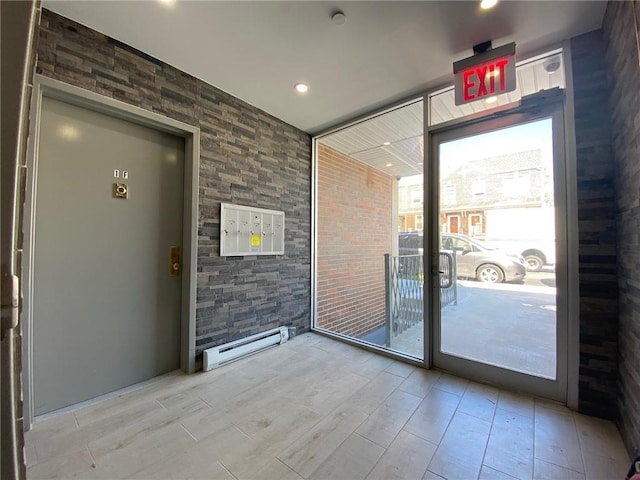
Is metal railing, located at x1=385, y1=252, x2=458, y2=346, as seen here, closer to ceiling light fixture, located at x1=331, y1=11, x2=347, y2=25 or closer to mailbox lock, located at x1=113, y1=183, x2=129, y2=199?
ceiling light fixture, located at x1=331, y1=11, x2=347, y2=25

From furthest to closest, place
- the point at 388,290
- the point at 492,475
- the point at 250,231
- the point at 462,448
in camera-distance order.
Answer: the point at 388,290
the point at 250,231
the point at 462,448
the point at 492,475

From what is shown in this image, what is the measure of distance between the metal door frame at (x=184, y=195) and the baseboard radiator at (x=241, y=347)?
0.49ft

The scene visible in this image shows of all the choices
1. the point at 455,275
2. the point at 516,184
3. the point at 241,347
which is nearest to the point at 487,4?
the point at 516,184

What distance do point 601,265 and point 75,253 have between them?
377 centimetres

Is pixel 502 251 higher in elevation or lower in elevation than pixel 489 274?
higher

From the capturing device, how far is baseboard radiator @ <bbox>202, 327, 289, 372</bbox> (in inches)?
101

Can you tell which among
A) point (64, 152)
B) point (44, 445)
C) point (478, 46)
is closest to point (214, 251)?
point (64, 152)

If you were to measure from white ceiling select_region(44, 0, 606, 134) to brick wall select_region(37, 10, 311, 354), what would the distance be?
0.51 feet

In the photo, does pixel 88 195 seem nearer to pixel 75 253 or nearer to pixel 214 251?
pixel 75 253

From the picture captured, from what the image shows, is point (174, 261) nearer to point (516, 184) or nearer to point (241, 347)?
point (241, 347)

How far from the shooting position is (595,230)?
1.92 m

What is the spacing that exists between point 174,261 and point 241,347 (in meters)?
1.08

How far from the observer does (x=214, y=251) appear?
267cm

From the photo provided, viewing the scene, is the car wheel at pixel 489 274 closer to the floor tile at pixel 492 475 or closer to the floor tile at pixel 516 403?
the floor tile at pixel 516 403
